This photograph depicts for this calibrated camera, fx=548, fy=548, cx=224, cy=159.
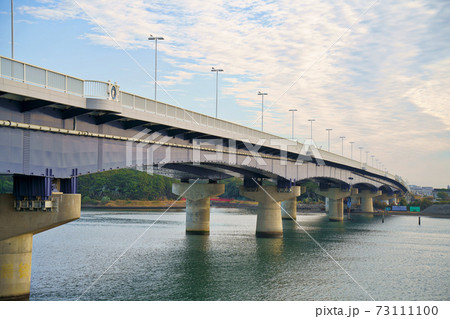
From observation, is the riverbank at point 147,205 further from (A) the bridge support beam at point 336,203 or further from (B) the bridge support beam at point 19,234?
(B) the bridge support beam at point 19,234

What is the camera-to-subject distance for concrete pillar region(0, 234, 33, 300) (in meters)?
30.3

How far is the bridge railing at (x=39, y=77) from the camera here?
88.5 ft

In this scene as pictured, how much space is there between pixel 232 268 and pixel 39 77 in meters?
25.7

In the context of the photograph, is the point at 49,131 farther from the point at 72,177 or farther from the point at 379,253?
the point at 379,253

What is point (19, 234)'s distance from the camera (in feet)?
97.9

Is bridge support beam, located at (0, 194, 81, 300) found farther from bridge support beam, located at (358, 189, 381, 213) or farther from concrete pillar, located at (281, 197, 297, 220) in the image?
bridge support beam, located at (358, 189, 381, 213)

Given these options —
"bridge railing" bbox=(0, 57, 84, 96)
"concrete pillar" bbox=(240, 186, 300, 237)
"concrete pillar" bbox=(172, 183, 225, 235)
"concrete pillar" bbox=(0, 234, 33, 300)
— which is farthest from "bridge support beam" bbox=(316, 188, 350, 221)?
"concrete pillar" bbox=(0, 234, 33, 300)

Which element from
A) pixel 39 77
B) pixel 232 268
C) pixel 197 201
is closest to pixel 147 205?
pixel 197 201

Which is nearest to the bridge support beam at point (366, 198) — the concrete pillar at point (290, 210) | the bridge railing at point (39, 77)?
the concrete pillar at point (290, 210)

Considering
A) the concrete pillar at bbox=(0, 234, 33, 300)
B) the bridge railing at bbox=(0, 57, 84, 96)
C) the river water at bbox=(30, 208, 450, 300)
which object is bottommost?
the river water at bbox=(30, 208, 450, 300)

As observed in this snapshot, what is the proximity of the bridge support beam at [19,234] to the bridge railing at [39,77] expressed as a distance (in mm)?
6167

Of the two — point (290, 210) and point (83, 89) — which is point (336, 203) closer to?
point (290, 210)

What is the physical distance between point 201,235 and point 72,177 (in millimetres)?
46332

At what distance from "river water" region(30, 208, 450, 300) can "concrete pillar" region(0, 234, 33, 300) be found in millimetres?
2614
